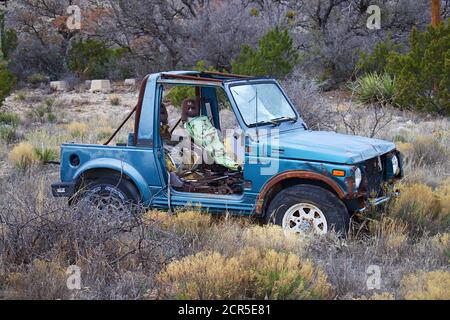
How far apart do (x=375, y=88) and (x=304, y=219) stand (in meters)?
11.7

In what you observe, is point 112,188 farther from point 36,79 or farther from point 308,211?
point 36,79

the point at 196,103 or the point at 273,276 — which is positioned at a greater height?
the point at 196,103

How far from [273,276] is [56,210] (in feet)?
6.46

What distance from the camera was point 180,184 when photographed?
23.6ft

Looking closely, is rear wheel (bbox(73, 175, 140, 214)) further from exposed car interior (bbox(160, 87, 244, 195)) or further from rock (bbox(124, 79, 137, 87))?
rock (bbox(124, 79, 137, 87))

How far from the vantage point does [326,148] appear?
6.55 meters

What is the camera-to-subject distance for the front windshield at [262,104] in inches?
279

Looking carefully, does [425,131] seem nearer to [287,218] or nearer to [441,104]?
[441,104]

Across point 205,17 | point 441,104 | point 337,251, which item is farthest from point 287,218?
point 205,17

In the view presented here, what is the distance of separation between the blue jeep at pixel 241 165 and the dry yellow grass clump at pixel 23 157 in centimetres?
343

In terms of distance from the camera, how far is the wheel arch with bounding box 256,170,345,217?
6.32m

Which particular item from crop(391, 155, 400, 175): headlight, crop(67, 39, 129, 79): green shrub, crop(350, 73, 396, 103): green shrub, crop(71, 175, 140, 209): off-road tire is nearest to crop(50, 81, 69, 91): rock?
crop(67, 39, 129, 79): green shrub

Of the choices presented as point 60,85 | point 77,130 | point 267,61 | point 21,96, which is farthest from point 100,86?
point 77,130
